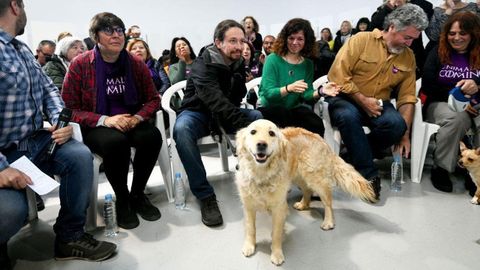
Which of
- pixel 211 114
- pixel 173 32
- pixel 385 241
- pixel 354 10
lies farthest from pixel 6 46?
pixel 354 10

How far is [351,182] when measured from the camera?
2.09m

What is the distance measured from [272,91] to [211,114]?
1.77 ft

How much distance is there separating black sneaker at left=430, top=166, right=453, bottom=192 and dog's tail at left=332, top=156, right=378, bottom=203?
2.85ft

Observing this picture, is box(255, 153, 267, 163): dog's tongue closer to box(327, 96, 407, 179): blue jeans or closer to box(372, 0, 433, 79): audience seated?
box(327, 96, 407, 179): blue jeans

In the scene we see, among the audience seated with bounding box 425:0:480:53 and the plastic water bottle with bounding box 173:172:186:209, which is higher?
the audience seated with bounding box 425:0:480:53

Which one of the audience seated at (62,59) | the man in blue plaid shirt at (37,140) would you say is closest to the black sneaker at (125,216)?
the man in blue plaid shirt at (37,140)

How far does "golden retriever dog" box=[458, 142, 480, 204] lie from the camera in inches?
90.7

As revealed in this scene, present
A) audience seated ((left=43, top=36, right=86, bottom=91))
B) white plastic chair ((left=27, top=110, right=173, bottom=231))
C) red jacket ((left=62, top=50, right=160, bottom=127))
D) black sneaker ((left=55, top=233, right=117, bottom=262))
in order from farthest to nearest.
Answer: audience seated ((left=43, top=36, right=86, bottom=91)) → red jacket ((left=62, top=50, right=160, bottom=127)) → white plastic chair ((left=27, top=110, right=173, bottom=231)) → black sneaker ((left=55, top=233, right=117, bottom=262))

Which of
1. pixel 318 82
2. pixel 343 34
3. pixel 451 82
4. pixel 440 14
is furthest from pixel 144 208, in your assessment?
pixel 343 34

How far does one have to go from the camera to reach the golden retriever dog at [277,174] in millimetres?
1763

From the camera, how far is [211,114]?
8.21 feet

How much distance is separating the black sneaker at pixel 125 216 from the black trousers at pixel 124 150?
5cm

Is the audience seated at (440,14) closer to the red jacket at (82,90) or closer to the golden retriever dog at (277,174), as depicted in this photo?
the golden retriever dog at (277,174)

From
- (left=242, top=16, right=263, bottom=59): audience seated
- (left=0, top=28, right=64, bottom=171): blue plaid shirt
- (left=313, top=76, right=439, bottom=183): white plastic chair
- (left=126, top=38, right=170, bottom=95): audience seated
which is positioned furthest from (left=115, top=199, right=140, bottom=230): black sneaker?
(left=242, top=16, right=263, bottom=59): audience seated
